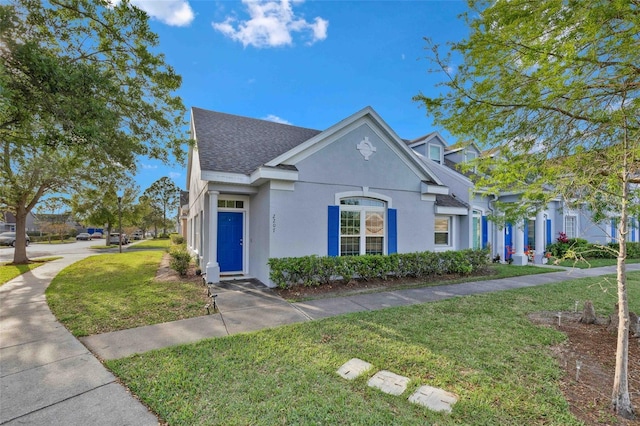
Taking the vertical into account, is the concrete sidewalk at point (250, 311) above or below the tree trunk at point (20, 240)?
below

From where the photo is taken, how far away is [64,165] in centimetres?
1105

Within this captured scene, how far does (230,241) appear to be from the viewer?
10.5 metres

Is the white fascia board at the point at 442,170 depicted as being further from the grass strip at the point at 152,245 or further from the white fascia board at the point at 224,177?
the grass strip at the point at 152,245

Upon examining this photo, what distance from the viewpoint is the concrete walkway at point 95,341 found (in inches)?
120

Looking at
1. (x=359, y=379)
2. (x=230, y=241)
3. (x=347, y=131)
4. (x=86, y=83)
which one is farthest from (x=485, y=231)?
(x=86, y=83)

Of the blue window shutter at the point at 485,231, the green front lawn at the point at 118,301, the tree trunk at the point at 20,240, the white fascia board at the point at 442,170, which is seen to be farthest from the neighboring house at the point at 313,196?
the tree trunk at the point at 20,240

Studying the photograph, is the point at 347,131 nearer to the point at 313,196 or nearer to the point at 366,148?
the point at 366,148

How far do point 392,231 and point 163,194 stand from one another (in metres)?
52.2

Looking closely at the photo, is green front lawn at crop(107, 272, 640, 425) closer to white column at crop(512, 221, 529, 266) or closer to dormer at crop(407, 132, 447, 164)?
white column at crop(512, 221, 529, 266)

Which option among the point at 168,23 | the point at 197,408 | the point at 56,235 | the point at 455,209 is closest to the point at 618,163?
the point at 197,408

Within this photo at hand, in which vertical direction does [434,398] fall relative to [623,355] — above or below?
below

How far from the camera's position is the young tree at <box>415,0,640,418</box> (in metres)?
3.47

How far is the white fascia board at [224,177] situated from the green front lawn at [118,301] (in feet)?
11.1

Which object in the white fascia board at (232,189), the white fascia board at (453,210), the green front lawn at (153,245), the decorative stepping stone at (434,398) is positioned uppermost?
the white fascia board at (232,189)
